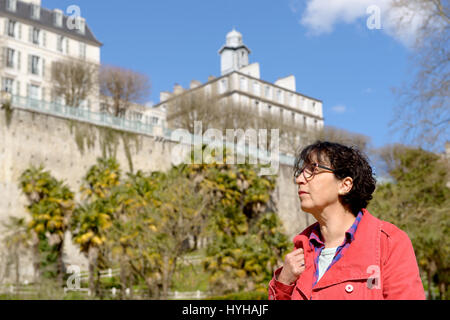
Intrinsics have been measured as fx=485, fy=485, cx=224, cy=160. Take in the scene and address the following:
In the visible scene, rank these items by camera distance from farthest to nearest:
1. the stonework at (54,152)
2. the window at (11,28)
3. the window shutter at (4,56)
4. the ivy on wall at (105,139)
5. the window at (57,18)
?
the window at (57,18), the window at (11,28), the window shutter at (4,56), the ivy on wall at (105,139), the stonework at (54,152)

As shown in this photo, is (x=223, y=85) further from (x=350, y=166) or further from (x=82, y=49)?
(x=350, y=166)

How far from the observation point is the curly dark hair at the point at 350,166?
2402mm

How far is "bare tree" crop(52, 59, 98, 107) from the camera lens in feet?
131

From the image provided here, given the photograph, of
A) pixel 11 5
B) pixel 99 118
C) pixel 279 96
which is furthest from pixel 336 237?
pixel 279 96

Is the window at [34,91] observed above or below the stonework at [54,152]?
above

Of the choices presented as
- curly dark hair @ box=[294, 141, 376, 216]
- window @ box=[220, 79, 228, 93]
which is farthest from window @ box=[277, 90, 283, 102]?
→ curly dark hair @ box=[294, 141, 376, 216]

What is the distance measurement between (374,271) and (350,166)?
0.56 meters

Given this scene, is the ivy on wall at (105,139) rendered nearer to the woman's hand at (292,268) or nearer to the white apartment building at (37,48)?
the white apartment building at (37,48)

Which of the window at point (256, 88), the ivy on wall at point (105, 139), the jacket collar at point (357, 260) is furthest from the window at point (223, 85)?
the jacket collar at point (357, 260)

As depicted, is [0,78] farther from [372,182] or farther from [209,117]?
[372,182]

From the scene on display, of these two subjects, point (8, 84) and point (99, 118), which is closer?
point (99, 118)

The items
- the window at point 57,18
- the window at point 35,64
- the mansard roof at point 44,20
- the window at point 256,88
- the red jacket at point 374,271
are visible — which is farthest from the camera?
the window at point 256,88

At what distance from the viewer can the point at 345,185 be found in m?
2.41

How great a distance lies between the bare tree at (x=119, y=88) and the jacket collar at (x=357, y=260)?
42188 millimetres
